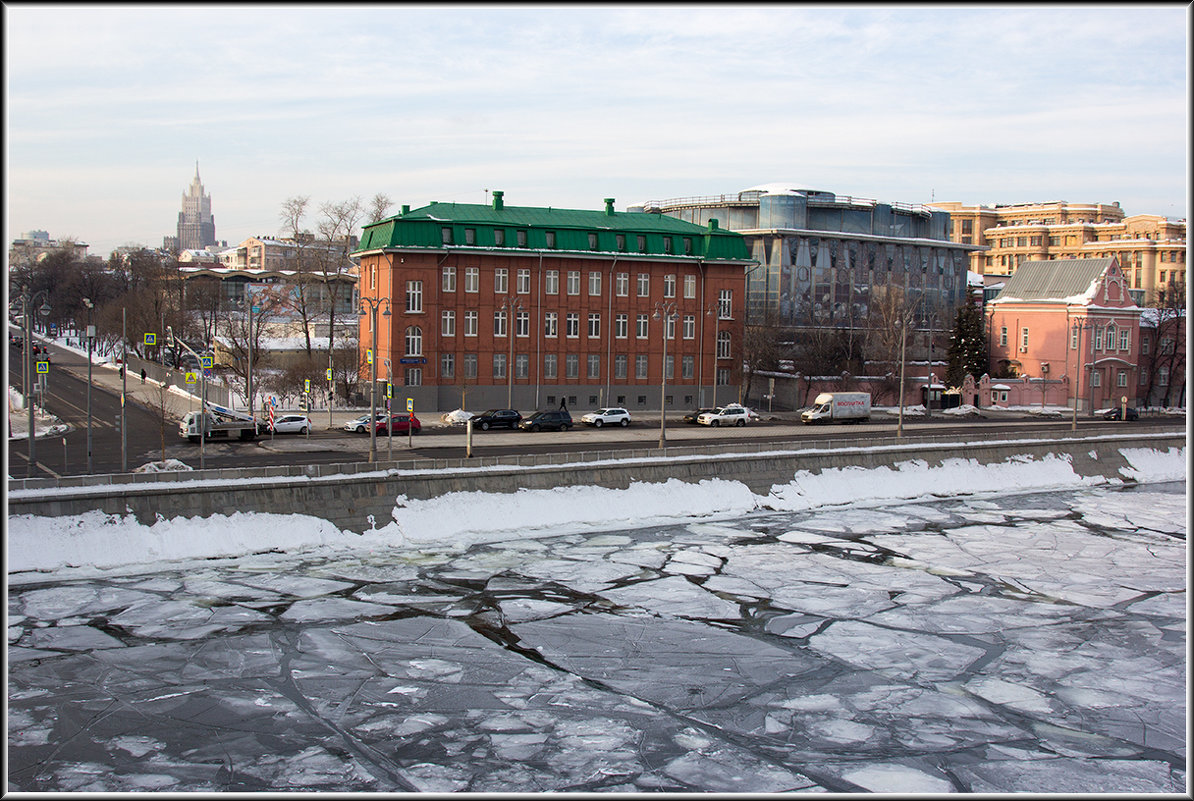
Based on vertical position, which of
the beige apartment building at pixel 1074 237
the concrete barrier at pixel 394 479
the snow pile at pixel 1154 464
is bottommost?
the snow pile at pixel 1154 464

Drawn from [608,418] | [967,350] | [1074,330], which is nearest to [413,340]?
[608,418]

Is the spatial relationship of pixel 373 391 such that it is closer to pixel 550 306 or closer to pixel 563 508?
pixel 563 508

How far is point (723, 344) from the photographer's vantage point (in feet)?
242

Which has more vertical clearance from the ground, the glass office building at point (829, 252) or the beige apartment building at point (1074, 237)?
the beige apartment building at point (1074, 237)

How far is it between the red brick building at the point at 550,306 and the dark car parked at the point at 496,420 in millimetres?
6557

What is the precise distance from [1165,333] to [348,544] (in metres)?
83.8

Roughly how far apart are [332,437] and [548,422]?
1256cm

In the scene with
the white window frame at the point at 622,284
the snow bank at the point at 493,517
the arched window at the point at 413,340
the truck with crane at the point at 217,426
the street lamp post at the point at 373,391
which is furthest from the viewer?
the white window frame at the point at 622,284

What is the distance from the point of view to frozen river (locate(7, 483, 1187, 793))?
1694cm

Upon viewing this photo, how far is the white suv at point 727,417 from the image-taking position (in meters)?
62.0

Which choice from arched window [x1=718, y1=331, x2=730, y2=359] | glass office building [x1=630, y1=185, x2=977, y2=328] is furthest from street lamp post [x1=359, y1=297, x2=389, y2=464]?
glass office building [x1=630, y1=185, x2=977, y2=328]

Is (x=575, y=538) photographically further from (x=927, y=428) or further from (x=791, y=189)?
(x=791, y=189)

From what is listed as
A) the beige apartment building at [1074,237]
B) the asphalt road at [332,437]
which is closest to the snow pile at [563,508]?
the asphalt road at [332,437]

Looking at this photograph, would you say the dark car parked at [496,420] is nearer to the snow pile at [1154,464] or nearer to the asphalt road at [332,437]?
the asphalt road at [332,437]
